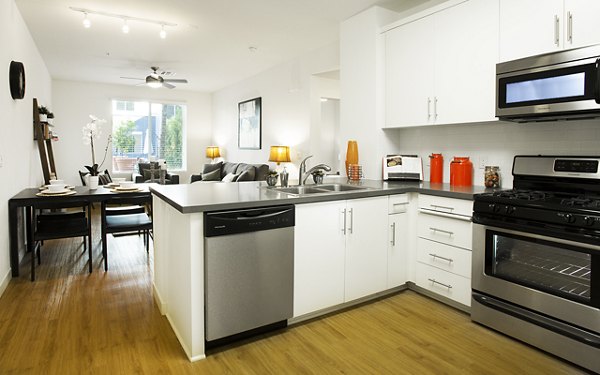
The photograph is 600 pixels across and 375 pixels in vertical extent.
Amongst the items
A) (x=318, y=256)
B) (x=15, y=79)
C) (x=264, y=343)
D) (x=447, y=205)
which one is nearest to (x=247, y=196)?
(x=318, y=256)

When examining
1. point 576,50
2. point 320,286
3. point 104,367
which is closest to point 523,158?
point 576,50

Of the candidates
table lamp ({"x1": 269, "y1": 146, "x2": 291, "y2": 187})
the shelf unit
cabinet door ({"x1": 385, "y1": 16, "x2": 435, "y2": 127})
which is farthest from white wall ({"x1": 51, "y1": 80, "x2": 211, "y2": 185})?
cabinet door ({"x1": 385, "y1": 16, "x2": 435, "y2": 127})

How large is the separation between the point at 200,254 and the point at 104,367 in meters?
0.77

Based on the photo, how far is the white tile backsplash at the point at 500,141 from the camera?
8.24 ft

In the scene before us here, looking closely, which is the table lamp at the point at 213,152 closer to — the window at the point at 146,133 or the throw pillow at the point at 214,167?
the throw pillow at the point at 214,167

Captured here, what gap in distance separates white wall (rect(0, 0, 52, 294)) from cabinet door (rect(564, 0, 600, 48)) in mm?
4145

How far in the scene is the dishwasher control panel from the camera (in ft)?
6.59

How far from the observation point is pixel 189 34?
15.6ft

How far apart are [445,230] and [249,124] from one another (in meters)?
5.34

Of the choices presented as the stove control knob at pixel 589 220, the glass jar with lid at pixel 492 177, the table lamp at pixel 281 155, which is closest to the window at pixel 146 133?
the table lamp at pixel 281 155

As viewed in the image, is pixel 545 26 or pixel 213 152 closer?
pixel 545 26

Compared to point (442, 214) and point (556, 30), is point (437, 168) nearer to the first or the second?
point (442, 214)

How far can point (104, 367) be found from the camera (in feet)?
6.50

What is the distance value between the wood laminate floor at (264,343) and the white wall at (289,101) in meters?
3.26
